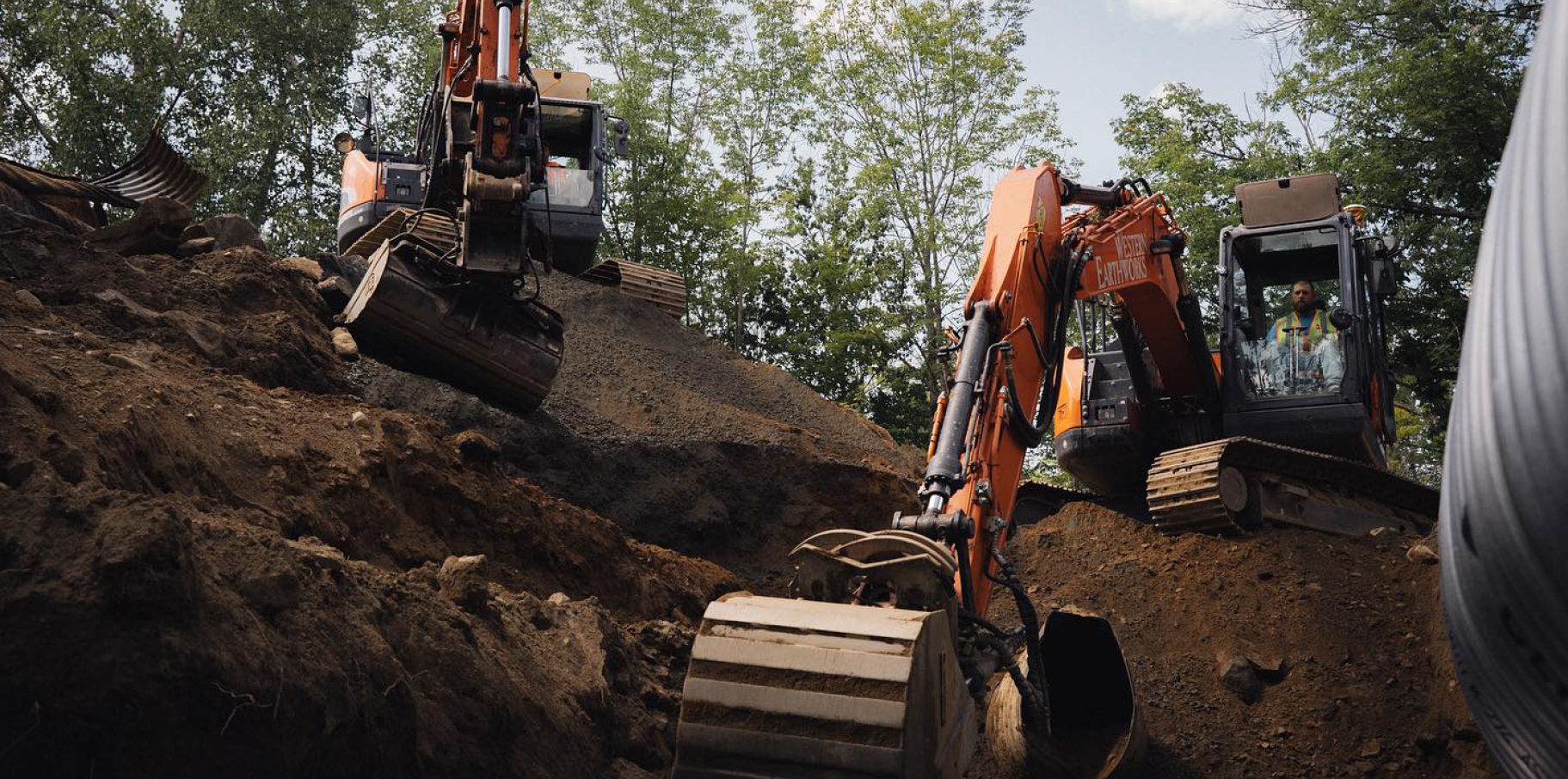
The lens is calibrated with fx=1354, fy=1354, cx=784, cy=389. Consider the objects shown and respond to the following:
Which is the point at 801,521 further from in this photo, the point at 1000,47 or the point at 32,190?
the point at 1000,47

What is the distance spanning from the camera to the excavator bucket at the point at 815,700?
3.70 metres

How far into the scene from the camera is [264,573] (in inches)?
167

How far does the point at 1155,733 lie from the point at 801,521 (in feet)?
12.3

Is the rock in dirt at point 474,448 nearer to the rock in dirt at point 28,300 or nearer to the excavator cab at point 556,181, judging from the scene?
the rock in dirt at point 28,300

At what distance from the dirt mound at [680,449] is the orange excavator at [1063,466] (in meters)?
1.62

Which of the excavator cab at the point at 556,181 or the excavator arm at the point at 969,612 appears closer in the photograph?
the excavator arm at the point at 969,612

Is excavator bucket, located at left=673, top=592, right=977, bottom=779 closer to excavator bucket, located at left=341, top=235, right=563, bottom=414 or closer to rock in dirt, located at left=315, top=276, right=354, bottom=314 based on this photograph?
excavator bucket, located at left=341, top=235, right=563, bottom=414

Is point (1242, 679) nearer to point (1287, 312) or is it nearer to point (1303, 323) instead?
point (1303, 323)

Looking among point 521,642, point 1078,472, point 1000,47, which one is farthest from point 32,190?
point 1000,47

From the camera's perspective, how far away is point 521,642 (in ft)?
18.0

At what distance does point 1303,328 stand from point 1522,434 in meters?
7.98

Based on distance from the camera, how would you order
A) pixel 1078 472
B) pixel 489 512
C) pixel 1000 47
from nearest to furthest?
pixel 489 512
pixel 1078 472
pixel 1000 47

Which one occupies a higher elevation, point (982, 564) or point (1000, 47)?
point (1000, 47)

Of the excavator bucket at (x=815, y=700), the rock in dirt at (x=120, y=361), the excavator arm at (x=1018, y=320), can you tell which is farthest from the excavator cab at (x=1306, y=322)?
the rock in dirt at (x=120, y=361)
